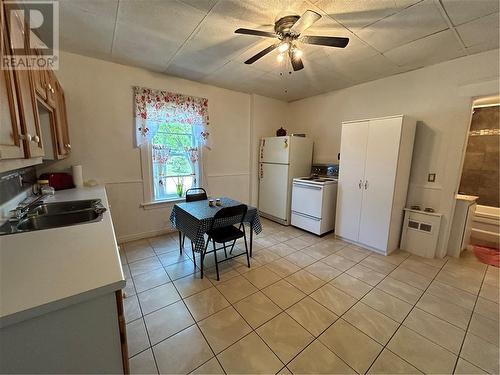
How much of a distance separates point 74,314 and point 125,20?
7.60ft

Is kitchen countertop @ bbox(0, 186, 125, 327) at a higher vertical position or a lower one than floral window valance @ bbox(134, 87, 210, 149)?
lower

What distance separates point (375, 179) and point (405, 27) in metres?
1.70

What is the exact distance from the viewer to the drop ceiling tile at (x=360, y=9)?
1.64m

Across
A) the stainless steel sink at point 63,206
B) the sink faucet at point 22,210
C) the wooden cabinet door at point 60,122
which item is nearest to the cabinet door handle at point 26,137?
the sink faucet at point 22,210

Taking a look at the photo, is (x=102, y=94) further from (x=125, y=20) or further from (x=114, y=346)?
(x=114, y=346)

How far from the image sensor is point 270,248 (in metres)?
3.09

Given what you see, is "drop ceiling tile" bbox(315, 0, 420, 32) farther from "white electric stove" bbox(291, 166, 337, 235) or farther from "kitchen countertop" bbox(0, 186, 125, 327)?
"kitchen countertop" bbox(0, 186, 125, 327)

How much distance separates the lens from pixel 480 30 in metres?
1.98

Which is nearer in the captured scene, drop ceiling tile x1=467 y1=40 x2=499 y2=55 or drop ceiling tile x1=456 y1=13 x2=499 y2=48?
drop ceiling tile x1=456 y1=13 x2=499 y2=48

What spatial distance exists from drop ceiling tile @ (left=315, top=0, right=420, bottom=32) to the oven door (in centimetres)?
209

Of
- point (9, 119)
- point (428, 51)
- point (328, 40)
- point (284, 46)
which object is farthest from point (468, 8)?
point (9, 119)

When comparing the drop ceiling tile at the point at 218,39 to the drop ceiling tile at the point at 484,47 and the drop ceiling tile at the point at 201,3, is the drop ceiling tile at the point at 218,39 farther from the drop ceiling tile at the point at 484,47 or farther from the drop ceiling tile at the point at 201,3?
the drop ceiling tile at the point at 484,47

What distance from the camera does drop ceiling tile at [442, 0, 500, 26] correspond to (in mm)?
A: 1624

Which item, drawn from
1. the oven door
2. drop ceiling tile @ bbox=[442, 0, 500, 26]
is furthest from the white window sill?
drop ceiling tile @ bbox=[442, 0, 500, 26]
